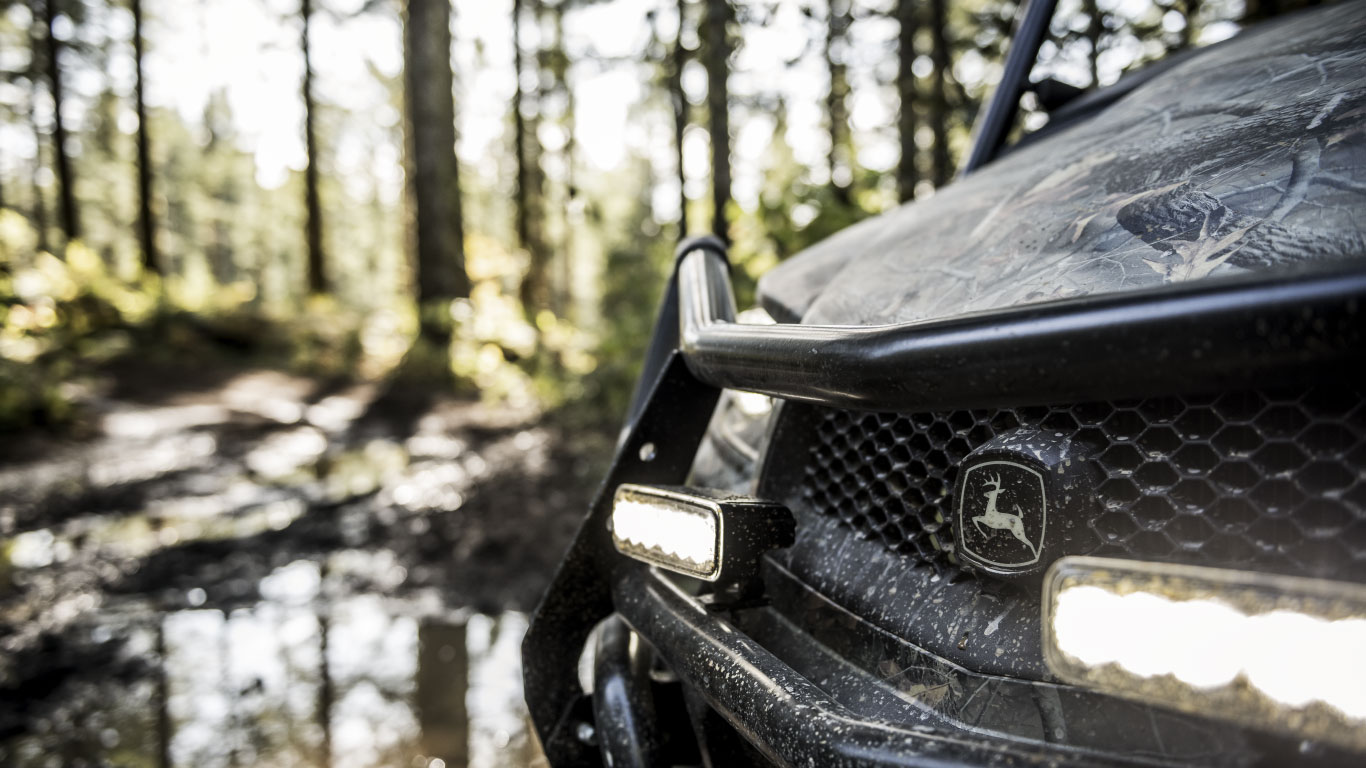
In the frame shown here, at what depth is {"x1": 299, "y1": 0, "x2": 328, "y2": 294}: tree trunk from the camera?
Result: 1895 centimetres

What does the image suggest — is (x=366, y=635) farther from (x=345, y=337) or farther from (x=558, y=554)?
(x=345, y=337)

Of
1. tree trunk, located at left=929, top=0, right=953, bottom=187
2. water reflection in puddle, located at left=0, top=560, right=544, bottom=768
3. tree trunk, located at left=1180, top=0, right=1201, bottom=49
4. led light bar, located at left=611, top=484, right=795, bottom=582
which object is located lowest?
water reflection in puddle, located at left=0, top=560, right=544, bottom=768

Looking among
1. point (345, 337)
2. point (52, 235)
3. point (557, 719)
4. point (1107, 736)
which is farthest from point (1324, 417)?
point (52, 235)

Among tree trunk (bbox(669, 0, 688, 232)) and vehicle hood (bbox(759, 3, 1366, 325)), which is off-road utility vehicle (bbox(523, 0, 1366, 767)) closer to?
vehicle hood (bbox(759, 3, 1366, 325))

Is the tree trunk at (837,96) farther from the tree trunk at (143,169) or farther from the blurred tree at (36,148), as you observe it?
the blurred tree at (36,148)

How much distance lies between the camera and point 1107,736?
953mm

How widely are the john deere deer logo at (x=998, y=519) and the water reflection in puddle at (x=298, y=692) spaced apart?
1.91 m

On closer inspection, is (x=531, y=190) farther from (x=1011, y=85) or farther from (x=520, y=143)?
(x=1011, y=85)

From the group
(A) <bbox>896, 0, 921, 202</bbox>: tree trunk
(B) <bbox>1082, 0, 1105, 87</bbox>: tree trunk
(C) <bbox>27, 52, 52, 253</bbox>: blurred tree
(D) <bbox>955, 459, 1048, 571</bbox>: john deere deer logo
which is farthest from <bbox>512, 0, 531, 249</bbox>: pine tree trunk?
(D) <bbox>955, 459, 1048, 571</bbox>: john deere deer logo

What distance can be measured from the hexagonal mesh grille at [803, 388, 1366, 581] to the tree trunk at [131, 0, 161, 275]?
20866 mm

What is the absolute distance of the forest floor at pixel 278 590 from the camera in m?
2.71

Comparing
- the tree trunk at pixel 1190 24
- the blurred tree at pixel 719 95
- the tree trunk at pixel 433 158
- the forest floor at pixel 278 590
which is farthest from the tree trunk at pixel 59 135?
the tree trunk at pixel 1190 24

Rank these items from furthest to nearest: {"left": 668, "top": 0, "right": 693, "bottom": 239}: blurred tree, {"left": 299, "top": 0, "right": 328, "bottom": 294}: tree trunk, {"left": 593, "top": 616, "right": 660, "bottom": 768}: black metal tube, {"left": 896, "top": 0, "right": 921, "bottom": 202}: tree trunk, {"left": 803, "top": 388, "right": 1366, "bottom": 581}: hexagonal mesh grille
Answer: {"left": 299, "top": 0, "right": 328, "bottom": 294}: tree trunk < {"left": 896, "top": 0, "right": 921, "bottom": 202}: tree trunk < {"left": 668, "top": 0, "right": 693, "bottom": 239}: blurred tree < {"left": 593, "top": 616, "right": 660, "bottom": 768}: black metal tube < {"left": 803, "top": 388, "right": 1366, "bottom": 581}: hexagonal mesh grille

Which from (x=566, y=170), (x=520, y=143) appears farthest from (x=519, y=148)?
(x=566, y=170)
